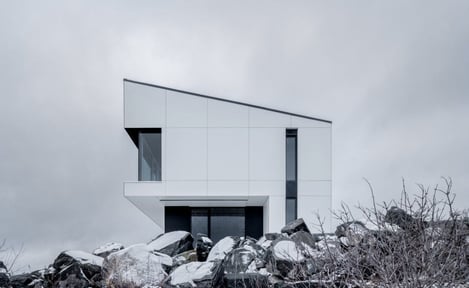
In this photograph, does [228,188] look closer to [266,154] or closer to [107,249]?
[266,154]

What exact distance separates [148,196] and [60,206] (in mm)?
3603

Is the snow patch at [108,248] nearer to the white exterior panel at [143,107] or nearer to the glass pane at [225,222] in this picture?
the white exterior panel at [143,107]

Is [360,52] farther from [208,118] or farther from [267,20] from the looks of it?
[208,118]

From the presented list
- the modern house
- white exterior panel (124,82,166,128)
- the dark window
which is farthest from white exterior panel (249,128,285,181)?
the dark window

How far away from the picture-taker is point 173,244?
501 inches

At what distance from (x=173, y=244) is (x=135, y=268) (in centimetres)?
254

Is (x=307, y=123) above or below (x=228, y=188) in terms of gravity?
above

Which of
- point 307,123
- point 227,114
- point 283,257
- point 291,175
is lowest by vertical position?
point 283,257

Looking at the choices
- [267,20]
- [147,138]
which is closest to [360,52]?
[267,20]

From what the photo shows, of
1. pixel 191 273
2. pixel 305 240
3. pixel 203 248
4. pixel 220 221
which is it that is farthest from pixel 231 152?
pixel 191 273

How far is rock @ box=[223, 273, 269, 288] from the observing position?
9.20m

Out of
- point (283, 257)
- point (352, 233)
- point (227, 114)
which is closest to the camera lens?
point (352, 233)

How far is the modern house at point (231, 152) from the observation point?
18.0 m

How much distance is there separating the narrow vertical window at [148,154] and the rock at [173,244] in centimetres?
550
